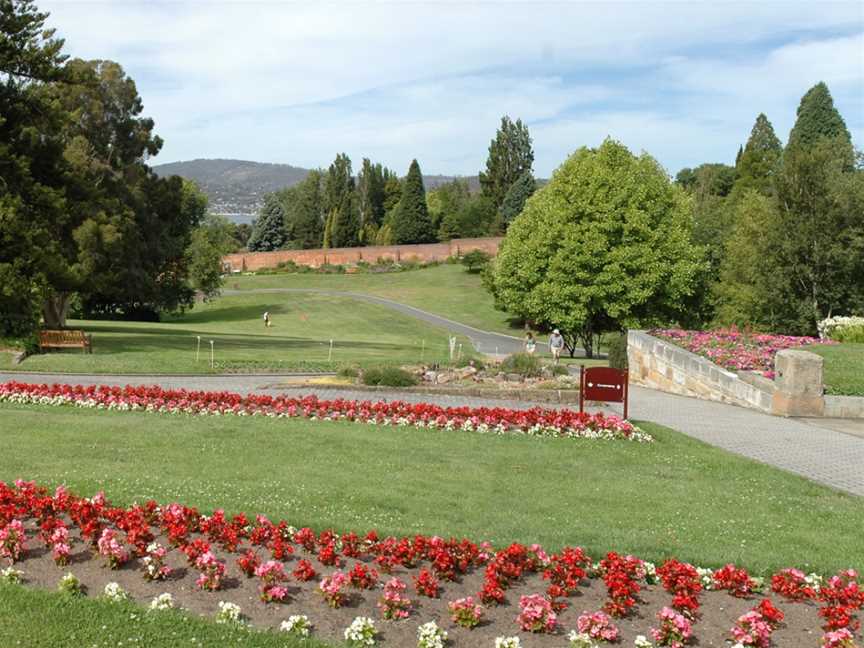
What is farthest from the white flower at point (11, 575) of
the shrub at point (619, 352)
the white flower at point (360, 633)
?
the shrub at point (619, 352)

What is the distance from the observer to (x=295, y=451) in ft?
37.0

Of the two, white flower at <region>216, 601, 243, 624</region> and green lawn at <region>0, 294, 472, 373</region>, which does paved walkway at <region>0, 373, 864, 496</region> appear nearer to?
green lawn at <region>0, 294, 472, 373</region>

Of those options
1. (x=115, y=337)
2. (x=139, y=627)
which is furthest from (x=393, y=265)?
(x=139, y=627)

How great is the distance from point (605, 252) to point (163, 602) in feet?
104

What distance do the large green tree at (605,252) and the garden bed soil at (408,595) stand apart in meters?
29.4

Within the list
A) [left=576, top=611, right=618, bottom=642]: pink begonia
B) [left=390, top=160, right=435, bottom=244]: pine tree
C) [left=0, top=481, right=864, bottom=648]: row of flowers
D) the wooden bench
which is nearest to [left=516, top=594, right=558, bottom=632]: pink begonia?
[left=0, top=481, right=864, bottom=648]: row of flowers

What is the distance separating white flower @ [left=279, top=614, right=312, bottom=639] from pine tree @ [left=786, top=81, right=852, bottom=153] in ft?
273

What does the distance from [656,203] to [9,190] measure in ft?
Answer: 85.6

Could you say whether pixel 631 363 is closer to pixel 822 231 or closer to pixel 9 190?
pixel 822 231

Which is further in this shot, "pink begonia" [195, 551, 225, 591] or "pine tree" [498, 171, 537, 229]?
"pine tree" [498, 171, 537, 229]

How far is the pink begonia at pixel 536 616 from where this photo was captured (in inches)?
223

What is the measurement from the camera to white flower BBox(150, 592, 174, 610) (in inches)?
225

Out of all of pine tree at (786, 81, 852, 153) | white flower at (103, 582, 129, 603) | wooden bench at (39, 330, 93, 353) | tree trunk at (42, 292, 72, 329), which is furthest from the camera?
pine tree at (786, 81, 852, 153)

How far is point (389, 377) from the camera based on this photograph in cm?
1877
